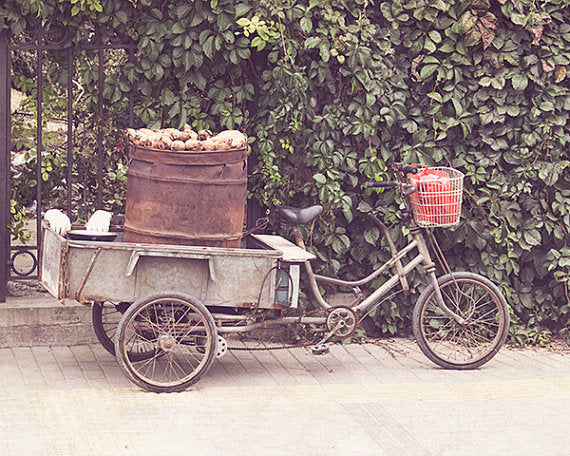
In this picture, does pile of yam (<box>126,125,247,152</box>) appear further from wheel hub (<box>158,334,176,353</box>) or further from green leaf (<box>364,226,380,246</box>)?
green leaf (<box>364,226,380,246</box>)

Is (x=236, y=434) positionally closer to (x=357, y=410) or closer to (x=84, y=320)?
(x=357, y=410)

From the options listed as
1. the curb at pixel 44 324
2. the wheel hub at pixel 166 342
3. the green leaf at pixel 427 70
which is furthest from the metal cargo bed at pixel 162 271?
the green leaf at pixel 427 70

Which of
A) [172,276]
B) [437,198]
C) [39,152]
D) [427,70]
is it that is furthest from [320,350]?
[39,152]

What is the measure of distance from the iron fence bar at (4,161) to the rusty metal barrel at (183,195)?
1.46 metres

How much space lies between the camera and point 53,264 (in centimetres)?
634

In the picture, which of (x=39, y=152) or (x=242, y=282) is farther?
(x=39, y=152)

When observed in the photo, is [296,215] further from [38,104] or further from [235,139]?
[38,104]

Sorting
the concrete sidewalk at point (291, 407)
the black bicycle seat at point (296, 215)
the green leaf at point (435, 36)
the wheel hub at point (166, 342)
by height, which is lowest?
the concrete sidewalk at point (291, 407)

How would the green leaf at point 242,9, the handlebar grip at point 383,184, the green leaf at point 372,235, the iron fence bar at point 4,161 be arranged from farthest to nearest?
the green leaf at point 372,235 < the iron fence bar at point 4,161 < the green leaf at point 242,9 < the handlebar grip at point 383,184

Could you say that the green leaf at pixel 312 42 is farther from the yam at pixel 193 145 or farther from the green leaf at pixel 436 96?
the yam at pixel 193 145

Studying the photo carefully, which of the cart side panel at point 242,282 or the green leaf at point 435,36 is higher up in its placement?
the green leaf at point 435,36

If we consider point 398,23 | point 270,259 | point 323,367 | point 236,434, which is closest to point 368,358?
point 323,367

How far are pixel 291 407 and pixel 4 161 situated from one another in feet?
9.83

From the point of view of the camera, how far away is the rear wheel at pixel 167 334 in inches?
243
